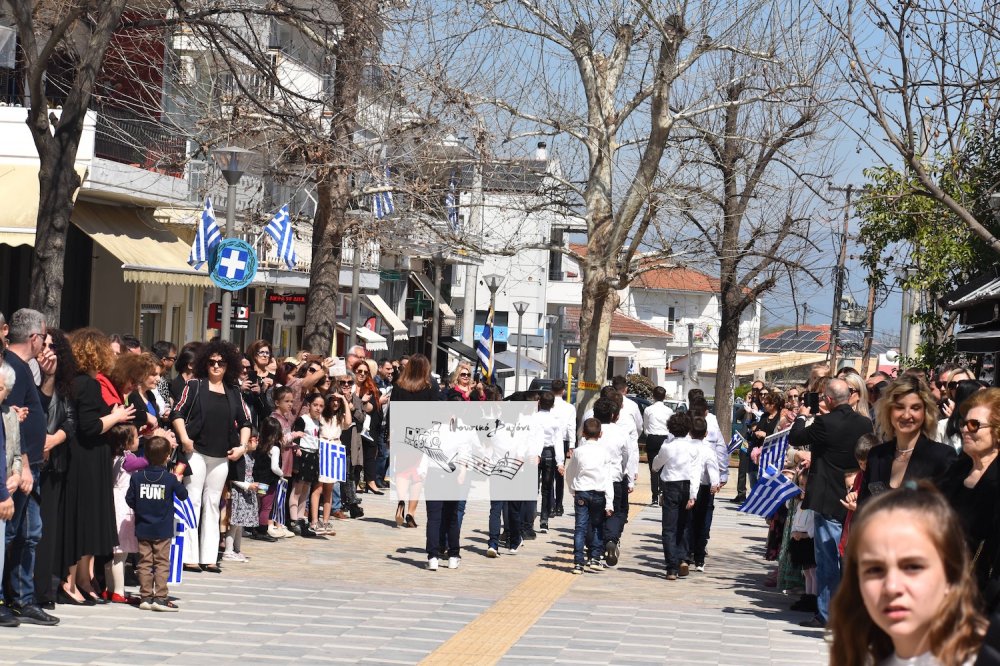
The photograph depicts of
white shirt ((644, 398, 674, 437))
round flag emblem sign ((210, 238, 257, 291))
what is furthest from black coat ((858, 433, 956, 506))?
white shirt ((644, 398, 674, 437))

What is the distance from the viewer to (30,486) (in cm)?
920

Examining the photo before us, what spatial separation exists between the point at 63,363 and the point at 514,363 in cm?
5549

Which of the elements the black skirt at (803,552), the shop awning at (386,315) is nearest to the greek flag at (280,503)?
the black skirt at (803,552)

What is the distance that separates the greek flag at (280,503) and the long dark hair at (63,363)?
19.2 ft

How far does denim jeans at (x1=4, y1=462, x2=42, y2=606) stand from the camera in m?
9.39

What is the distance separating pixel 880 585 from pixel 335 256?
831 inches

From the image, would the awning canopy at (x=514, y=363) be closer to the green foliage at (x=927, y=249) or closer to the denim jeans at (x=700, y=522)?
the green foliage at (x=927, y=249)

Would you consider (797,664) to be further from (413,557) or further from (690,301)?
(690,301)

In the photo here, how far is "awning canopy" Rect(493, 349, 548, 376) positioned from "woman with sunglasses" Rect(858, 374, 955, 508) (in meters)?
44.8

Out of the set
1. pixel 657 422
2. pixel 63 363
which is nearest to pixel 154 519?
pixel 63 363

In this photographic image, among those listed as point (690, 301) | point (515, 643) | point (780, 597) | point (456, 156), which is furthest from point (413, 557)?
point (690, 301)

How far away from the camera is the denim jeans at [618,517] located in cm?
1555

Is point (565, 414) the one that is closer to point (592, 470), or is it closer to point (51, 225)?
point (592, 470)

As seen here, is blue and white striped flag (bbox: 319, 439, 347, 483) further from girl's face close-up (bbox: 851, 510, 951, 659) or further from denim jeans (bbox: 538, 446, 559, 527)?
girl's face close-up (bbox: 851, 510, 951, 659)
